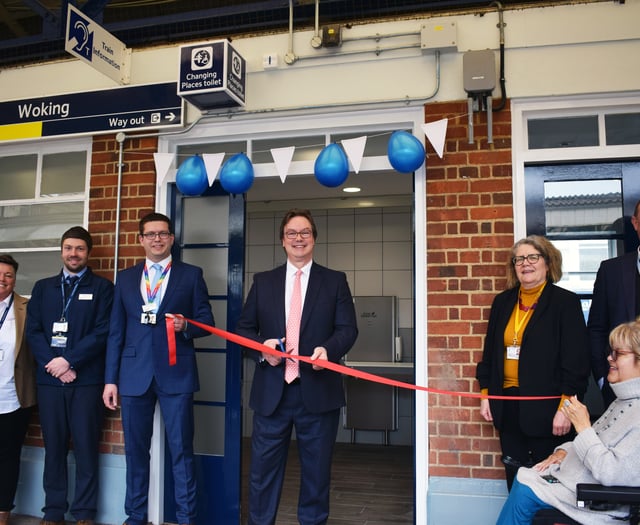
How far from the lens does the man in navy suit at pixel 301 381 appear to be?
3.01 metres

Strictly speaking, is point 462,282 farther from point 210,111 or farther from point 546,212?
point 210,111

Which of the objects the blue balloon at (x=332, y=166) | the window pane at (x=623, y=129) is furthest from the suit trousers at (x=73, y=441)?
the window pane at (x=623, y=129)

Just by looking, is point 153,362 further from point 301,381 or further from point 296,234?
point 296,234

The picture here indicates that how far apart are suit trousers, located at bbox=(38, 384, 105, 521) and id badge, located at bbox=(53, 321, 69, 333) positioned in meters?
0.33

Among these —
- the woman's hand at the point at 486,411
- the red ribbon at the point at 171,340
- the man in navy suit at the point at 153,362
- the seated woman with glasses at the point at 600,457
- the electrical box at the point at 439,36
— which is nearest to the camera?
the seated woman with glasses at the point at 600,457

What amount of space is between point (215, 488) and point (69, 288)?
1516mm

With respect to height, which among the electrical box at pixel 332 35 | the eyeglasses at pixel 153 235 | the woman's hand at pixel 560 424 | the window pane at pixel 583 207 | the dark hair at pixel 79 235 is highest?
the electrical box at pixel 332 35

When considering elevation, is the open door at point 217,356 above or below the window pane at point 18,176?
below

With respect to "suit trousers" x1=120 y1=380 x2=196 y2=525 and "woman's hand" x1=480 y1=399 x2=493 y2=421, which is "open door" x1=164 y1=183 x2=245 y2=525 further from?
"woman's hand" x1=480 y1=399 x2=493 y2=421

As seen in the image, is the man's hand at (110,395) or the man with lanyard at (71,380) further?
the man with lanyard at (71,380)

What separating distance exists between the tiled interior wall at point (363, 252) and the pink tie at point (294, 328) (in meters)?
3.66

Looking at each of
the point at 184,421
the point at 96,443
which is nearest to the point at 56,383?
the point at 96,443

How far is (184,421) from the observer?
11.3ft

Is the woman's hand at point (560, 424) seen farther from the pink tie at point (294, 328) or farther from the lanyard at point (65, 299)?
the lanyard at point (65, 299)
